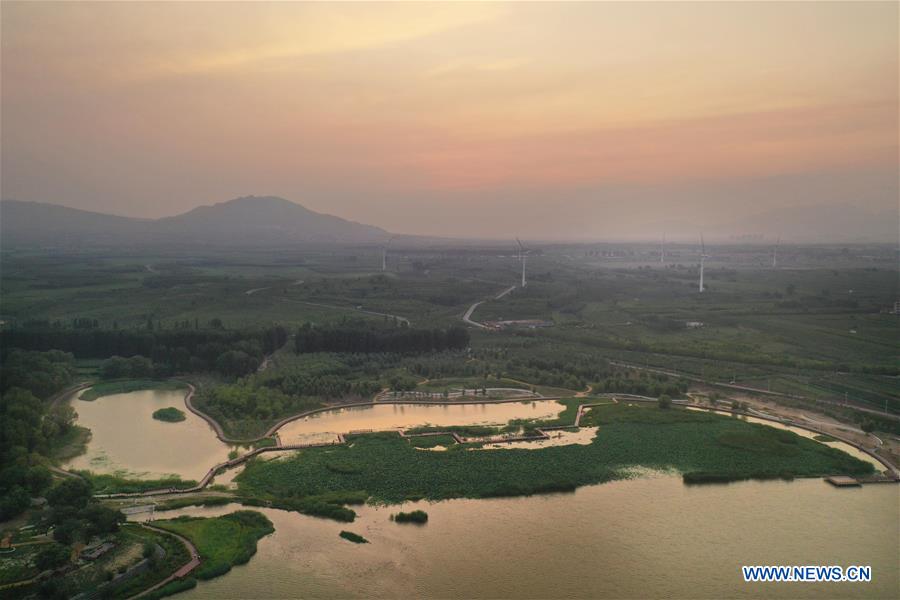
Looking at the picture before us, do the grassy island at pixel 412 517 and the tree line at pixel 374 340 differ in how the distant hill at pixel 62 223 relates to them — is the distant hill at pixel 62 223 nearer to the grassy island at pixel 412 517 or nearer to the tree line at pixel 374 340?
the tree line at pixel 374 340

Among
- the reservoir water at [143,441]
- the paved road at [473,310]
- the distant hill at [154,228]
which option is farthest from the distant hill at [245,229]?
the reservoir water at [143,441]

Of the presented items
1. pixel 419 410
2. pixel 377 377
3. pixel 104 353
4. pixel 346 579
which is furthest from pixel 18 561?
pixel 104 353

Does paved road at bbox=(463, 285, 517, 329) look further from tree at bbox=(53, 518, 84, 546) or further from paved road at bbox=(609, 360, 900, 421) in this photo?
tree at bbox=(53, 518, 84, 546)

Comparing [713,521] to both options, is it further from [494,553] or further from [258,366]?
[258,366]

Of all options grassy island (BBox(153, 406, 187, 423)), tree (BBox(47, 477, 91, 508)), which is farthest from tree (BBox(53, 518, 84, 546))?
grassy island (BBox(153, 406, 187, 423))

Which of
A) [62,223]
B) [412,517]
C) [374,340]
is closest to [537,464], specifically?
[412,517]
